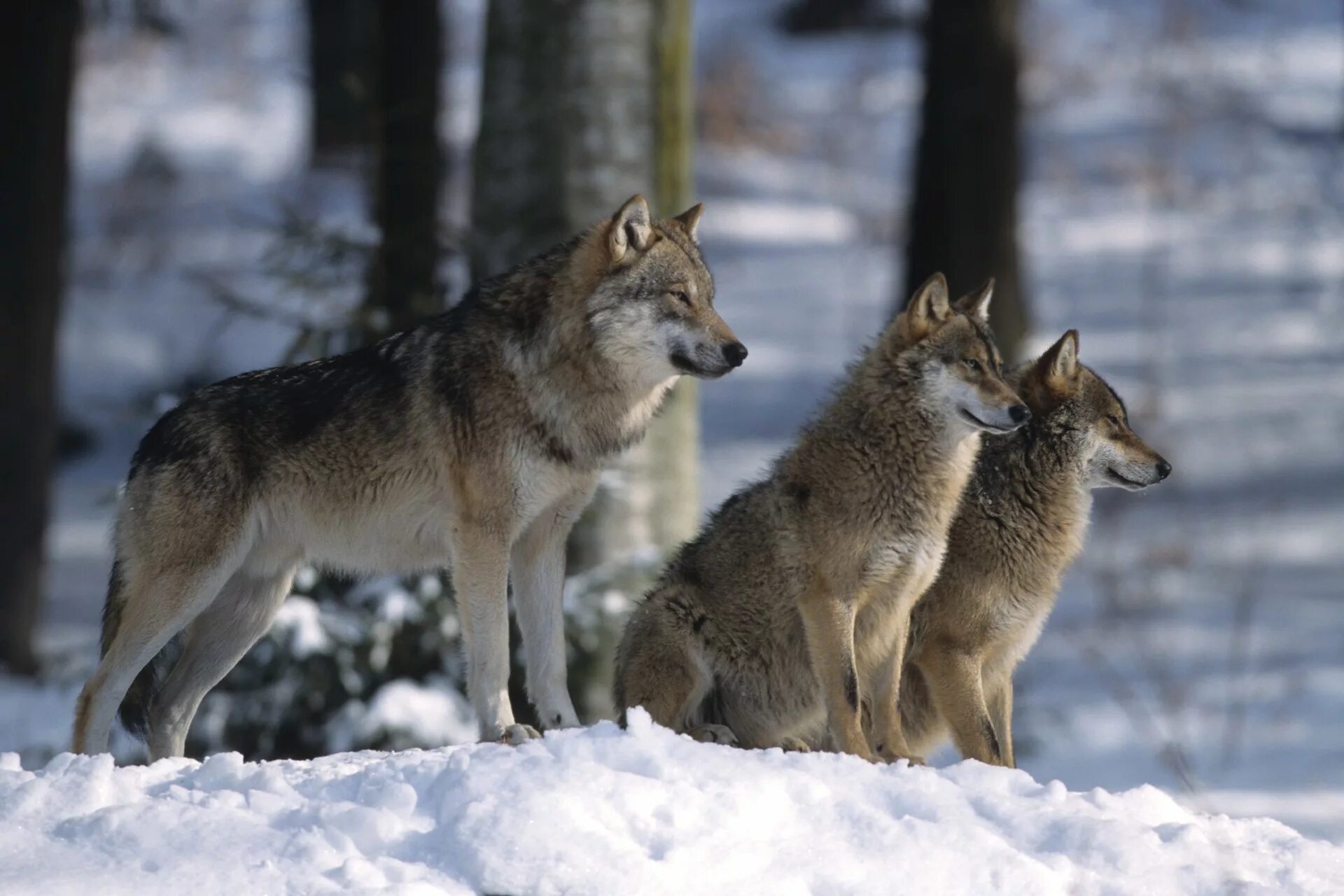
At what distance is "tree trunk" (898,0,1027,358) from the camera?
1342cm

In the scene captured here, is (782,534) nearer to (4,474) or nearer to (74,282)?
(4,474)

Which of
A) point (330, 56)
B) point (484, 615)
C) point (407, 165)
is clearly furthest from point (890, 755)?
point (330, 56)

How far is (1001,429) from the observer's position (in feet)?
19.2

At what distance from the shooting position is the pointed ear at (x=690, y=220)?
6508 millimetres

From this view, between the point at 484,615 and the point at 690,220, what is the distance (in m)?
1.81

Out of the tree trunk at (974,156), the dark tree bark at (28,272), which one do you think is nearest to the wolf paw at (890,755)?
the tree trunk at (974,156)

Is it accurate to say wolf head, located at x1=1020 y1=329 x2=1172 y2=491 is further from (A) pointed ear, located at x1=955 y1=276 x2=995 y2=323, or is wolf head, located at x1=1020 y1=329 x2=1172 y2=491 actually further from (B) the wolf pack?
(A) pointed ear, located at x1=955 y1=276 x2=995 y2=323

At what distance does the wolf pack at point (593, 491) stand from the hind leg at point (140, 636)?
0.03 ft

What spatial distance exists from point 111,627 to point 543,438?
1.80 meters

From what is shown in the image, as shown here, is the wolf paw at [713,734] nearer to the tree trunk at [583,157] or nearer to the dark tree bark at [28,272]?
the tree trunk at [583,157]

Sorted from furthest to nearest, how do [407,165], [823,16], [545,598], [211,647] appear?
[823,16] < [407,165] < [211,647] < [545,598]

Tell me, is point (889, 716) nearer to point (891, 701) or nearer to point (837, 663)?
point (891, 701)

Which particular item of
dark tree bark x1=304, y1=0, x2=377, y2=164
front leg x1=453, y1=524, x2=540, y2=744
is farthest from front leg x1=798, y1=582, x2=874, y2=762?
dark tree bark x1=304, y1=0, x2=377, y2=164

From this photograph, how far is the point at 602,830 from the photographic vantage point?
4.42 m
